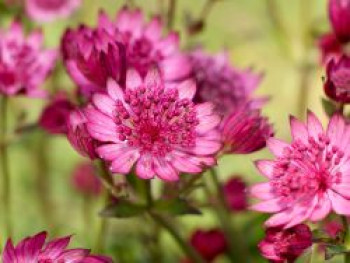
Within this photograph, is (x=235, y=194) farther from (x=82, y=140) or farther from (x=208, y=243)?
(x=82, y=140)

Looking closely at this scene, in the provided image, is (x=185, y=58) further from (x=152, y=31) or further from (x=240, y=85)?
(x=240, y=85)

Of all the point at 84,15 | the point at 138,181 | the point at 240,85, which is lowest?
the point at 138,181

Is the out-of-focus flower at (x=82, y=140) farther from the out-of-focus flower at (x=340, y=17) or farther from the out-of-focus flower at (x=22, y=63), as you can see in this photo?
the out-of-focus flower at (x=340, y=17)

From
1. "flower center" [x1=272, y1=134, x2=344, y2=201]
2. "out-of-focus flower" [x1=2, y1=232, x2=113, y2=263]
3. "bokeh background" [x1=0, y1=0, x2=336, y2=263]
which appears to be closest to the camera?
"out-of-focus flower" [x1=2, y1=232, x2=113, y2=263]

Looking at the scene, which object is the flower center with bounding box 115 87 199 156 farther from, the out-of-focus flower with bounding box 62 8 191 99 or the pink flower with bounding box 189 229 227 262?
the pink flower with bounding box 189 229 227 262

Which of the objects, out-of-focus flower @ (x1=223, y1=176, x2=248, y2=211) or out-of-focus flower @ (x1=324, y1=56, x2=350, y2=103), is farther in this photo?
out-of-focus flower @ (x1=223, y1=176, x2=248, y2=211)

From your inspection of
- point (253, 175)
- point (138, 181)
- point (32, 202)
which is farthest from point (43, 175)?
point (138, 181)

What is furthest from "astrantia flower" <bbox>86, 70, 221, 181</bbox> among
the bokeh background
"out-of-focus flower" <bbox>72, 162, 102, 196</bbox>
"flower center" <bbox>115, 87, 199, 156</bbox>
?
"out-of-focus flower" <bbox>72, 162, 102, 196</bbox>
